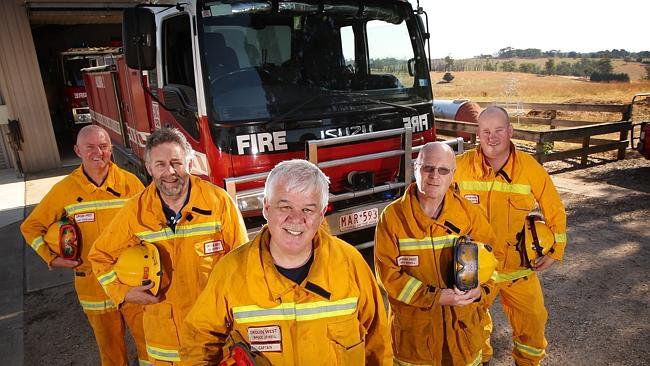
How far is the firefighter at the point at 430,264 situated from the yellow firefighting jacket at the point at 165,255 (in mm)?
939

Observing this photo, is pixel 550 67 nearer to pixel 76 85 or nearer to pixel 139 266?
pixel 76 85

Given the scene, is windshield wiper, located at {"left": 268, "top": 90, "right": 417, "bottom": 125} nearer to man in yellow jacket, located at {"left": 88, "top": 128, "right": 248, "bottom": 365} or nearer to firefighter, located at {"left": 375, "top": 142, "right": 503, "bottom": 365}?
man in yellow jacket, located at {"left": 88, "top": 128, "right": 248, "bottom": 365}

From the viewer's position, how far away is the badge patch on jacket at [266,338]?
61.4 inches

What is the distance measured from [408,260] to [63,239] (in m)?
2.08

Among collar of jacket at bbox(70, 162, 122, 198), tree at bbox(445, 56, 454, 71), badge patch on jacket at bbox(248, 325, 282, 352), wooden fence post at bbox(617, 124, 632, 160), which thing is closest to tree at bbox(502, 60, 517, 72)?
tree at bbox(445, 56, 454, 71)

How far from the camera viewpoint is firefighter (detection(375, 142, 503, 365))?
7.05 ft

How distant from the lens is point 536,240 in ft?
8.61

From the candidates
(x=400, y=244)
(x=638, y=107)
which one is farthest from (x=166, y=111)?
(x=638, y=107)

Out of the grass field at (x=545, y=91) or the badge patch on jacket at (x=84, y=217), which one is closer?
the badge patch on jacket at (x=84, y=217)

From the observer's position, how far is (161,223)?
2.15m

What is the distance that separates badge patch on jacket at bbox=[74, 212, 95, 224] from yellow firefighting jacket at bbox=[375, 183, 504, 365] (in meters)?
1.87

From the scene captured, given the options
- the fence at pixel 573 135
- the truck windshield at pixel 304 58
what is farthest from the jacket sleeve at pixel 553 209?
the fence at pixel 573 135

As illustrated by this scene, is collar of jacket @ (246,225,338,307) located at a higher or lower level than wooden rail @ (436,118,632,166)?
higher

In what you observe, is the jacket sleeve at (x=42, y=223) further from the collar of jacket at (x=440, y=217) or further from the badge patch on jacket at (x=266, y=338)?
the collar of jacket at (x=440, y=217)
